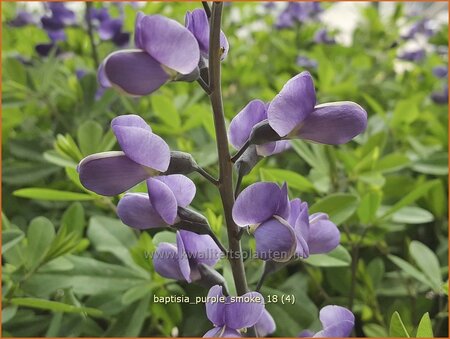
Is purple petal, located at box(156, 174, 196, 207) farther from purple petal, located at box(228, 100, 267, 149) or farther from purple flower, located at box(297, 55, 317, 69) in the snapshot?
purple flower, located at box(297, 55, 317, 69)

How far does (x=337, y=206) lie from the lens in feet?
2.36

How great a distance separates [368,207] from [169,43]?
1.40 feet

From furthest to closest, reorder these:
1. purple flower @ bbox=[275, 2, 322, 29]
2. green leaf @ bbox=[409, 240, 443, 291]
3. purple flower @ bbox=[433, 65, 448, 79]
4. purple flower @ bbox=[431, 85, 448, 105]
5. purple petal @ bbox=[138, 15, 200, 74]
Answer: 1. purple flower @ bbox=[275, 2, 322, 29]
2. purple flower @ bbox=[433, 65, 448, 79]
3. purple flower @ bbox=[431, 85, 448, 105]
4. green leaf @ bbox=[409, 240, 443, 291]
5. purple petal @ bbox=[138, 15, 200, 74]

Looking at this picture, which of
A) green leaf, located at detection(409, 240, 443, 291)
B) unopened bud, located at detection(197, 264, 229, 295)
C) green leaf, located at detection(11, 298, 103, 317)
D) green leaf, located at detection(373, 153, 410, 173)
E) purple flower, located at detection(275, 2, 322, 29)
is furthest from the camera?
purple flower, located at detection(275, 2, 322, 29)

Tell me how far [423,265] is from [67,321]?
1.52 feet

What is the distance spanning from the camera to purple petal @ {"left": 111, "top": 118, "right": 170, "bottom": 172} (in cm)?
46

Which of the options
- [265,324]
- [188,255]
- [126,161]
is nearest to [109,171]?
[126,161]

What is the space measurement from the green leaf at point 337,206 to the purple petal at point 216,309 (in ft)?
0.83

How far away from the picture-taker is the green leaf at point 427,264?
769 mm

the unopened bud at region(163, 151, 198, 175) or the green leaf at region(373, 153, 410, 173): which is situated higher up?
the unopened bud at region(163, 151, 198, 175)

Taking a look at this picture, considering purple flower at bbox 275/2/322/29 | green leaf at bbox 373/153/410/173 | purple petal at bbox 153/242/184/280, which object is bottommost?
purple petal at bbox 153/242/184/280

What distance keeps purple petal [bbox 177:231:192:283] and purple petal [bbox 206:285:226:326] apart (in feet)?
0.12

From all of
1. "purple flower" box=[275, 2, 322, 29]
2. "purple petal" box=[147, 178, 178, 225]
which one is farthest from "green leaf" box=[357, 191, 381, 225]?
"purple flower" box=[275, 2, 322, 29]

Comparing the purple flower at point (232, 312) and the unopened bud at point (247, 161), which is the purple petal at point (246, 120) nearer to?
the unopened bud at point (247, 161)
